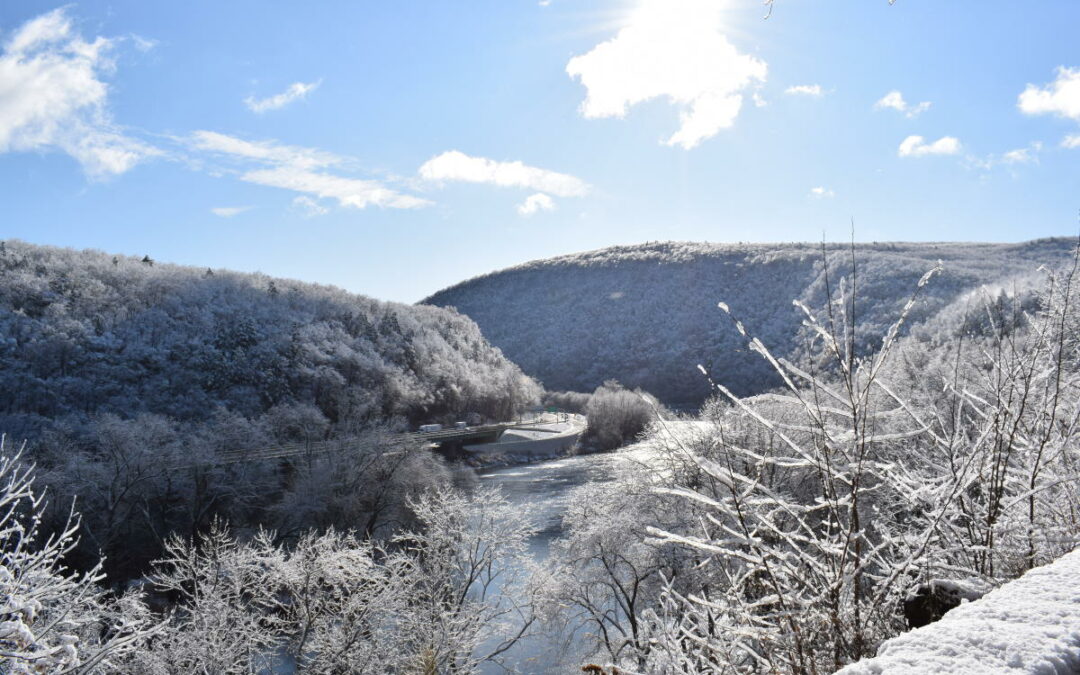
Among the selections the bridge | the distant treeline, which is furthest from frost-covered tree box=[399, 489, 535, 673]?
the bridge

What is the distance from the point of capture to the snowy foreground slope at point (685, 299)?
78500mm

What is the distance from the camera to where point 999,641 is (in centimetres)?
153

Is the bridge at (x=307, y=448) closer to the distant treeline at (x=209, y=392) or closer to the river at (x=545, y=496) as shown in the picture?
the distant treeline at (x=209, y=392)

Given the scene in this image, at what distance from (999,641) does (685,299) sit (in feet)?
376

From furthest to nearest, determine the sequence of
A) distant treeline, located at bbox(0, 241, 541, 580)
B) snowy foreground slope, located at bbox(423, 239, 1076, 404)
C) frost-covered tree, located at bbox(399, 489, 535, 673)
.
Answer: snowy foreground slope, located at bbox(423, 239, 1076, 404)
distant treeline, located at bbox(0, 241, 541, 580)
frost-covered tree, located at bbox(399, 489, 535, 673)

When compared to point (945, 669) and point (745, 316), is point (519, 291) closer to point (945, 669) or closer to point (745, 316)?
point (745, 316)

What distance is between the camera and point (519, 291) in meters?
145

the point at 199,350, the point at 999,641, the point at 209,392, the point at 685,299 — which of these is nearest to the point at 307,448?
the point at 209,392

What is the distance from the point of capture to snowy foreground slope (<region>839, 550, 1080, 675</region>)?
146 centimetres

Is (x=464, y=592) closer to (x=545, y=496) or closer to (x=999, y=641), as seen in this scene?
(x=545, y=496)

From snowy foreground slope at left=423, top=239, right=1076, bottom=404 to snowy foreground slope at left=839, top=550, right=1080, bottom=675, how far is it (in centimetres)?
5852

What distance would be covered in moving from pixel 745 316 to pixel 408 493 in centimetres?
7550

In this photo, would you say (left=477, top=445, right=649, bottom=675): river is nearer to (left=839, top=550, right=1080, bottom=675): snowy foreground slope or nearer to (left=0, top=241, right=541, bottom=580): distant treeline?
(left=0, top=241, right=541, bottom=580): distant treeline

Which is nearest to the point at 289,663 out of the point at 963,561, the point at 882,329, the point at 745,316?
the point at 963,561
